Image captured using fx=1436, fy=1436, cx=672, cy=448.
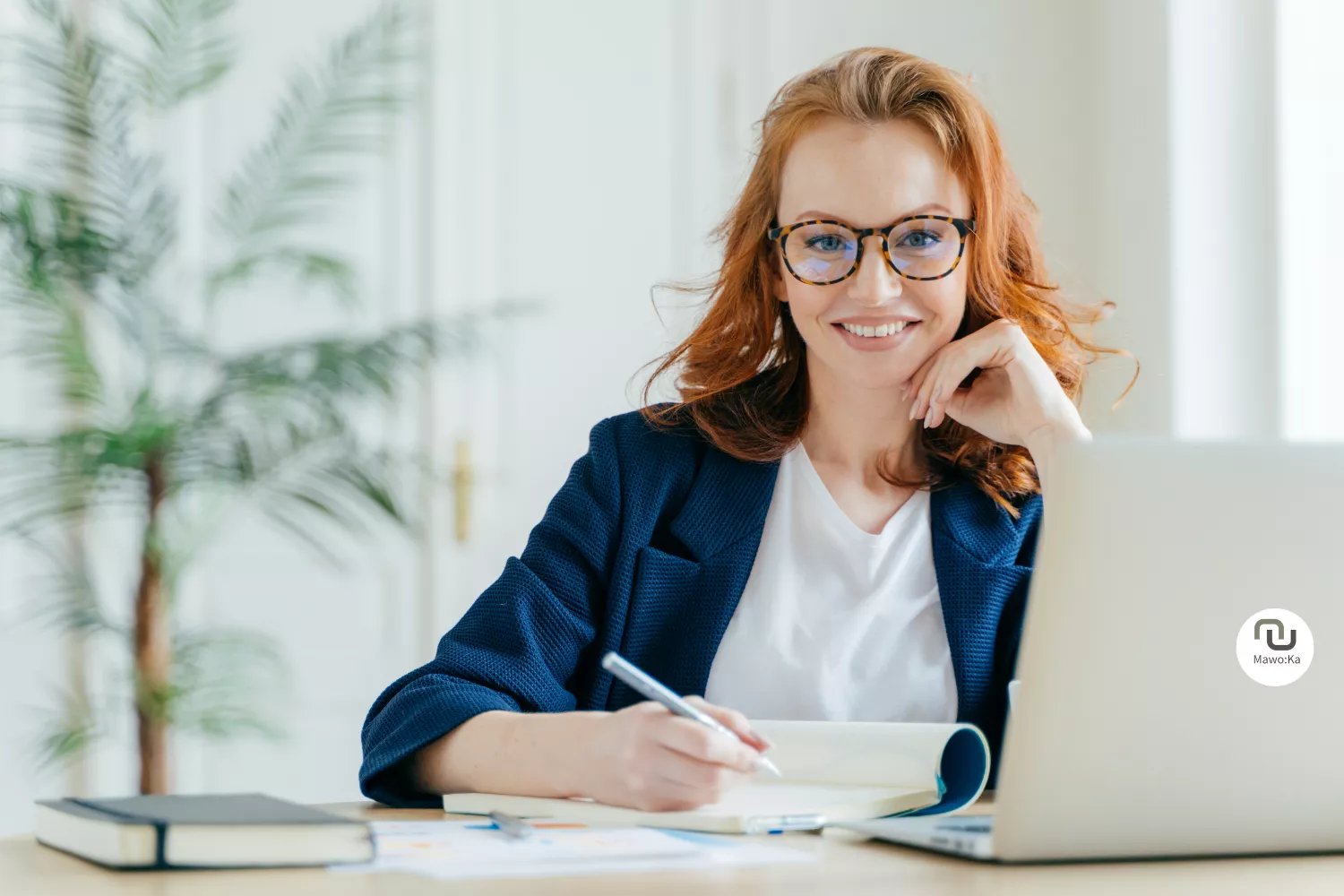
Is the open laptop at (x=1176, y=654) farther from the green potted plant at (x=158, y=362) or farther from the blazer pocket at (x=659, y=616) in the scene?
the green potted plant at (x=158, y=362)

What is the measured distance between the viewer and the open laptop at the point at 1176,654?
0.79 m

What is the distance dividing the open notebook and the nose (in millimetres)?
533

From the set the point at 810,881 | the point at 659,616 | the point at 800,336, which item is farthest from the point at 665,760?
the point at 800,336

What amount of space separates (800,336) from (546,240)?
156cm

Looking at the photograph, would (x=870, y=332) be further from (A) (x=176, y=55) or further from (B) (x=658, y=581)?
(A) (x=176, y=55)

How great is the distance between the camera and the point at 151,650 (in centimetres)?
260

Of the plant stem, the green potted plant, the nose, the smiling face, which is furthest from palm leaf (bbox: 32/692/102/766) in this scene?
the nose

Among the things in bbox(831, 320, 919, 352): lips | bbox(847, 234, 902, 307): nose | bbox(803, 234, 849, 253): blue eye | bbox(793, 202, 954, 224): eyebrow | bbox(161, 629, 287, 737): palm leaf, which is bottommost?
bbox(161, 629, 287, 737): palm leaf

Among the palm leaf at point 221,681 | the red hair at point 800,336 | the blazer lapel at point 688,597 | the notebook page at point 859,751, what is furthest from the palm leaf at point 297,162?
the notebook page at point 859,751

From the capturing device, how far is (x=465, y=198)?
3.22 meters

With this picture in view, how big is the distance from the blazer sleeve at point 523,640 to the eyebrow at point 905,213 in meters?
0.33

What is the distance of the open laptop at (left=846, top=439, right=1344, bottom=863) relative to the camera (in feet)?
2.60

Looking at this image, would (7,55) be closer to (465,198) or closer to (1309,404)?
(465,198)

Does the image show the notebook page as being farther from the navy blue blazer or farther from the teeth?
the teeth
